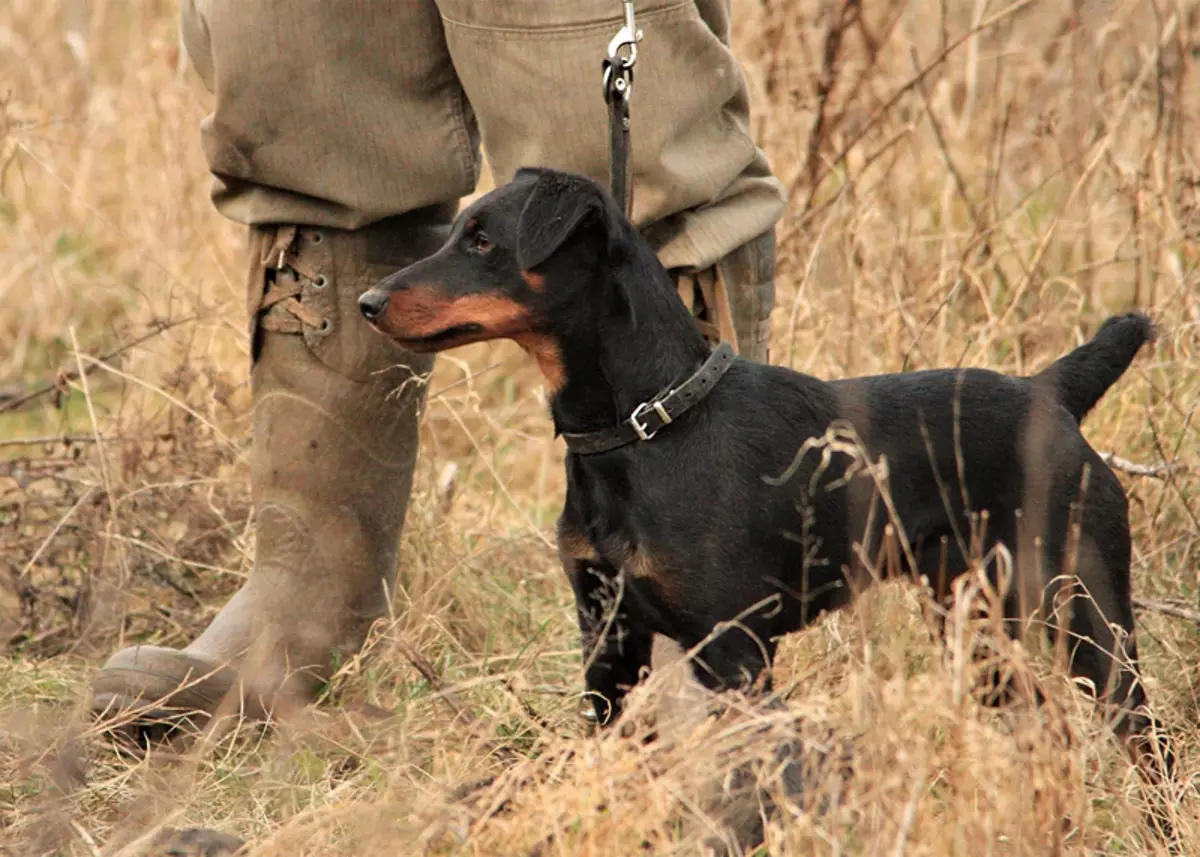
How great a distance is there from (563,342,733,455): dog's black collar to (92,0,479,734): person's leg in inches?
24.6

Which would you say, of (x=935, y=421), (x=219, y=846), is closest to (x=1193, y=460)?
(x=935, y=421)

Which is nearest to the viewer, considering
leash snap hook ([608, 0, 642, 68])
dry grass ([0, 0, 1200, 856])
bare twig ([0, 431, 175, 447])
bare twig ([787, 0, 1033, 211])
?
dry grass ([0, 0, 1200, 856])

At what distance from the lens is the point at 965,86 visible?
523 centimetres

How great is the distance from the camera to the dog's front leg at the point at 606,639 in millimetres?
2484

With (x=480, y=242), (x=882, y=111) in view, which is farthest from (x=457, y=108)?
(x=882, y=111)

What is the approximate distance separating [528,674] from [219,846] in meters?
0.87

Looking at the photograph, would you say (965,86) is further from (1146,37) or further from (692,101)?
(692,101)

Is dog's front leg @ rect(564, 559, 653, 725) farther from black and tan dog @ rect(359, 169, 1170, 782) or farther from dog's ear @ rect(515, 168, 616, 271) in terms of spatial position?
dog's ear @ rect(515, 168, 616, 271)

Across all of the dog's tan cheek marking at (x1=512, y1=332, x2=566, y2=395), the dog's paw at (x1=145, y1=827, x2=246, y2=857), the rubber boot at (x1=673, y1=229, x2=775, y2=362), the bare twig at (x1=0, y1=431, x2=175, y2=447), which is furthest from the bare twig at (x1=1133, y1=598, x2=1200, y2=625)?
the bare twig at (x1=0, y1=431, x2=175, y2=447)

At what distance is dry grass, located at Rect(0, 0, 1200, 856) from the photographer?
6.43 feet

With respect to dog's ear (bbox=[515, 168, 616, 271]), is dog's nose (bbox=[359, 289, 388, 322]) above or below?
below

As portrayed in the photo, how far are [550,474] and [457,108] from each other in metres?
1.76

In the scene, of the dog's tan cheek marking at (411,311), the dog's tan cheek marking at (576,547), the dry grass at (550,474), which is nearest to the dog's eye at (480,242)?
the dog's tan cheek marking at (411,311)

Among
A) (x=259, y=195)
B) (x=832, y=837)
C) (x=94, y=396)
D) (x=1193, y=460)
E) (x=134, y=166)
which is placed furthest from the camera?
(x=134, y=166)
